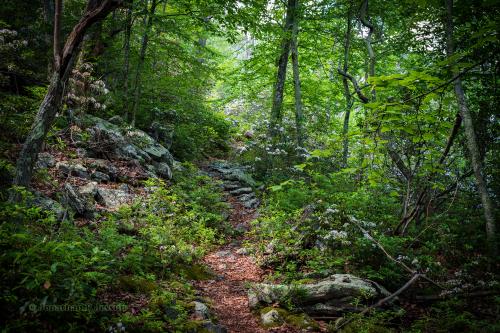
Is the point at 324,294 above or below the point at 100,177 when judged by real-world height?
below

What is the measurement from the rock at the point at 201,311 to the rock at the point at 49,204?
2967 mm

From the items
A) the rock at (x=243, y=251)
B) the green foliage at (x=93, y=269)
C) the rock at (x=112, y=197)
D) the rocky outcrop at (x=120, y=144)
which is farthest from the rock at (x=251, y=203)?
the rock at (x=112, y=197)

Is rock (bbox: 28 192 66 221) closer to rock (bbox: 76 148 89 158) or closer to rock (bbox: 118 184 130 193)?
rock (bbox: 118 184 130 193)

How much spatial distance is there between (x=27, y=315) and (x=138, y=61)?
962 cm

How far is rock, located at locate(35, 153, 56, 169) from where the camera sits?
23.3ft

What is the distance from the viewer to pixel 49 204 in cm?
579

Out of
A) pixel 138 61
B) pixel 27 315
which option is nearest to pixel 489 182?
pixel 27 315

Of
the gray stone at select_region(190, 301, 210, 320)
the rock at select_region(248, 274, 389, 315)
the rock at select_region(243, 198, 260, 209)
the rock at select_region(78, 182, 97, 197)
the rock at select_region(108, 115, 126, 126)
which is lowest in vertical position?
the gray stone at select_region(190, 301, 210, 320)

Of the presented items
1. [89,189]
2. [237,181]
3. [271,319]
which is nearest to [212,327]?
[271,319]

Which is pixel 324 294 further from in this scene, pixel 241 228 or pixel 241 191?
pixel 241 191

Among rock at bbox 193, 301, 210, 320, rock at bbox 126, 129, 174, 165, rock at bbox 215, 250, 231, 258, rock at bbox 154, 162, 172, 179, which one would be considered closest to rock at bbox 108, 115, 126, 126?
rock at bbox 126, 129, 174, 165

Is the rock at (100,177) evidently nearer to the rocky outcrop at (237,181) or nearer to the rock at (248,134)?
the rocky outcrop at (237,181)

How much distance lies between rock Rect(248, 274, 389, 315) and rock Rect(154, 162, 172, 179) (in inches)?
233

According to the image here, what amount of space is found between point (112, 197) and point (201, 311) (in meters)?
4.17
